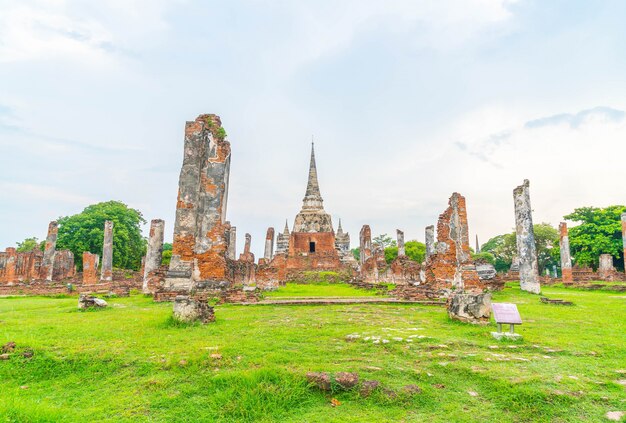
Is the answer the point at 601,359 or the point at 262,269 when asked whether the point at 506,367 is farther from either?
the point at 262,269

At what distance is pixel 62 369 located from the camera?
4645 millimetres

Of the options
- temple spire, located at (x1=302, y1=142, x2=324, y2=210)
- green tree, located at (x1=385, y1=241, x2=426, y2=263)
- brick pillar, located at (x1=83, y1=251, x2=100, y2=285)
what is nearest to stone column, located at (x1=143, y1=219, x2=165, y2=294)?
brick pillar, located at (x1=83, y1=251, x2=100, y2=285)

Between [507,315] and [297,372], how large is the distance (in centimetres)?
337

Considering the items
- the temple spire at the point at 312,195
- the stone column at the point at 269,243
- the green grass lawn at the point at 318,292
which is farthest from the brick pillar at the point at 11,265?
the temple spire at the point at 312,195

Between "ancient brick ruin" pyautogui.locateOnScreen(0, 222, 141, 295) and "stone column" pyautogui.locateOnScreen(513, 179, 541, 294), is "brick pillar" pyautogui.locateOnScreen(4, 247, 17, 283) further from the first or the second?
"stone column" pyautogui.locateOnScreen(513, 179, 541, 294)

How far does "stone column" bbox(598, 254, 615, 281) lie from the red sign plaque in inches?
958

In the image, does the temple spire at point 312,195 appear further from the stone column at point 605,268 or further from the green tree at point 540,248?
the stone column at point 605,268

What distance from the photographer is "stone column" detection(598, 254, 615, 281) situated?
25009 mm

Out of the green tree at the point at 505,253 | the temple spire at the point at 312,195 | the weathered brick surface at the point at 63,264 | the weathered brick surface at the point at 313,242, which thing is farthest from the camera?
the temple spire at the point at 312,195

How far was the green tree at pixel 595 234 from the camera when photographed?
28391 millimetres

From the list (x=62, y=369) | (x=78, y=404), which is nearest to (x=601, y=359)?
(x=78, y=404)

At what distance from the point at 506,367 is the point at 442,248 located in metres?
10.6

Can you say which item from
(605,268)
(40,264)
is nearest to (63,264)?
(40,264)

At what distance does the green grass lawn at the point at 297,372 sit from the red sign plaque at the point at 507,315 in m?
0.32
